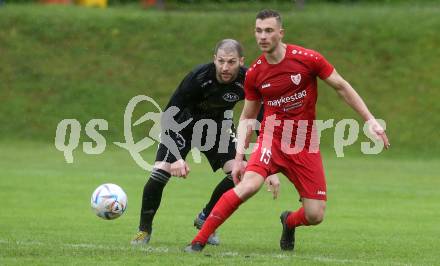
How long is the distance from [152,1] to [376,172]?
15204 mm

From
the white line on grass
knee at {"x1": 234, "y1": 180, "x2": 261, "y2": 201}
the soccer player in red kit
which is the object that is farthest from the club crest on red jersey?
the white line on grass

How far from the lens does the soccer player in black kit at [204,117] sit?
980 cm

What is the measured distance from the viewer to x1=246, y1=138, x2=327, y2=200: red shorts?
9.19 meters

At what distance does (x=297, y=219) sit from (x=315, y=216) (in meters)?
0.43

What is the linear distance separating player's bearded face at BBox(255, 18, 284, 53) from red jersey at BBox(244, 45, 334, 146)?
27 cm

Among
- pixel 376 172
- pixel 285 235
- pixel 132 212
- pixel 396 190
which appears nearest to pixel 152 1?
pixel 376 172

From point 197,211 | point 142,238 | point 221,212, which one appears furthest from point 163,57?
point 221,212

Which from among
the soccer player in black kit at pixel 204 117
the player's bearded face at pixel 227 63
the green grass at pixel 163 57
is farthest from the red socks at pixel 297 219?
the green grass at pixel 163 57

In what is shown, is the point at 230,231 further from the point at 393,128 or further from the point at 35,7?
the point at 35,7

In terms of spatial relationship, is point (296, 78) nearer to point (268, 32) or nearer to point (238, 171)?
point (268, 32)

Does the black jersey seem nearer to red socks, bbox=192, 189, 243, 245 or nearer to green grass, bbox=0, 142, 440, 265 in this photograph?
green grass, bbox=0, 142, 440, 265

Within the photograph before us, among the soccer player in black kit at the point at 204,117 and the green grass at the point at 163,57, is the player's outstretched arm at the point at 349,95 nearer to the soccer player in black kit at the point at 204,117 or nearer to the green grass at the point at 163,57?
the soccer player in black kit at the point at 204,117

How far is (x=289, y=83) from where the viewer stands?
9164 mm

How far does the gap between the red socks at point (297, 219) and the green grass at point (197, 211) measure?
30 centimetres
